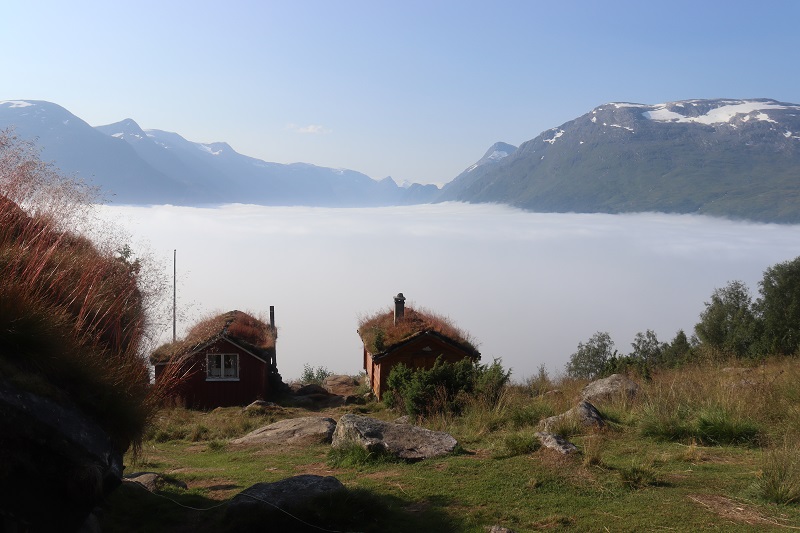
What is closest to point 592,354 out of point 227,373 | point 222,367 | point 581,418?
point 227,373

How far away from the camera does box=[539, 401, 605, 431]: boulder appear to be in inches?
457

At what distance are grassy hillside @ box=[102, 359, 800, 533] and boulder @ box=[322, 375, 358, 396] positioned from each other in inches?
1153

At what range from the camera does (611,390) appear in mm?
15078

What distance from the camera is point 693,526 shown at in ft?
22.2

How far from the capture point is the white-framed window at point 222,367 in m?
34.6

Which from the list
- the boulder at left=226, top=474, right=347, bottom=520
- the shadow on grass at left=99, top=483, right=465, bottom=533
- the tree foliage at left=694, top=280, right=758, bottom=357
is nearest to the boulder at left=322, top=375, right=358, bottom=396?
the tree foliage at left=694, top=280, right=758, bottom=357

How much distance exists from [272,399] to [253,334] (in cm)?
389

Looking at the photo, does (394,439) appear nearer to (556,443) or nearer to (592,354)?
(556,443)

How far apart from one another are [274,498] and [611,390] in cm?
1009

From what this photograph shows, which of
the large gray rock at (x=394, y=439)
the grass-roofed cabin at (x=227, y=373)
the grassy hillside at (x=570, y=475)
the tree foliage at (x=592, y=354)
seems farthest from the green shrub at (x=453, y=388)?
the tree foliage at (x=592, y=354)

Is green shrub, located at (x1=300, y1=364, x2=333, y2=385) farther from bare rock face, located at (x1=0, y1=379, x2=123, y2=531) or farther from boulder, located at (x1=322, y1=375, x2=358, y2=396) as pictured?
bare rock face, located at (x1=0, y1=379, x2=123, y2=531)

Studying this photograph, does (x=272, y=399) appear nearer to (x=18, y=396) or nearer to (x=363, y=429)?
(x=363, y=429)

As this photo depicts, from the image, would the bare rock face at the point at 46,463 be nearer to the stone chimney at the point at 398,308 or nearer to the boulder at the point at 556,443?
the boulder at the point at 556,443

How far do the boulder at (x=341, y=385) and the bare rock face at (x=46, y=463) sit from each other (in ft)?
116
